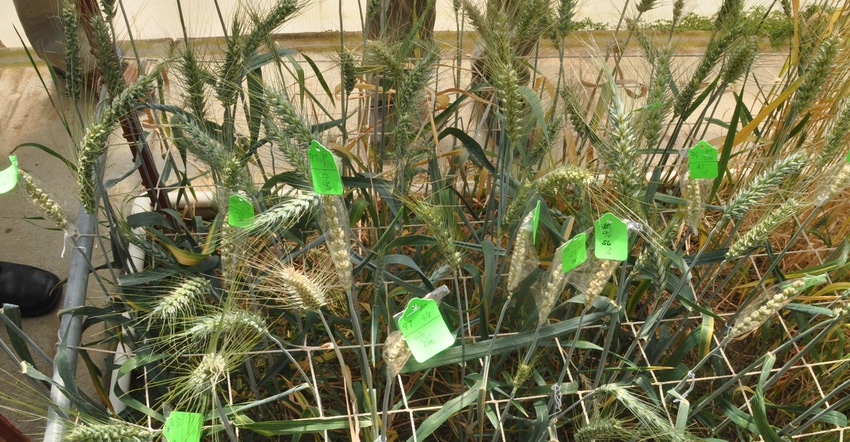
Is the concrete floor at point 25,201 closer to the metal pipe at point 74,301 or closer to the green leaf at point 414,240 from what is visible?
the metal pipe at point 74,301

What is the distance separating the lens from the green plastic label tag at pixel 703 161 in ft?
3.19

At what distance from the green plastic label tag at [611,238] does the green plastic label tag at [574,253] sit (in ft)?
0.06

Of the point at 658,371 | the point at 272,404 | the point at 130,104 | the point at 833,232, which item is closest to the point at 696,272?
the point at 658,371

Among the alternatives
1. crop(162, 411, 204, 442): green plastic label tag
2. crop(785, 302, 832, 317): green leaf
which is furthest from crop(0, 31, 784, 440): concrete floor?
crop(162, 411, 204, 442): green plastic label tag

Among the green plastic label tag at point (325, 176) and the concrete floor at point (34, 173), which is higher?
the green plastic label tag at point (325, 176)

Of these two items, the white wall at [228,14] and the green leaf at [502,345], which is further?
the white wall at [228,14]

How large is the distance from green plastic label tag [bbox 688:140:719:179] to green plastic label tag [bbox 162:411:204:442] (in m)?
0.72

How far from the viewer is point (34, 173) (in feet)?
7.38

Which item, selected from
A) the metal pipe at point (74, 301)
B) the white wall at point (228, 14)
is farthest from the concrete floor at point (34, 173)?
the metal pipe at point (74, 301)

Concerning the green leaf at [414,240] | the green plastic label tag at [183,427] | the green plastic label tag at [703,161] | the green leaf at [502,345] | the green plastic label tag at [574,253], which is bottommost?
the green leaf at [502,345]

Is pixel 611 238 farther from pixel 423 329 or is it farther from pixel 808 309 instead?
pixel 808 309

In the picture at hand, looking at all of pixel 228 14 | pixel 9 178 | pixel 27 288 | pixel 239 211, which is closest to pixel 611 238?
pixel 239 211

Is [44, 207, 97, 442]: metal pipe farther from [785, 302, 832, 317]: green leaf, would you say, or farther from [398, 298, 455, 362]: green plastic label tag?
[785, 302, 832, 317]: green leaf

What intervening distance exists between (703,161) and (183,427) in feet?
2.49
